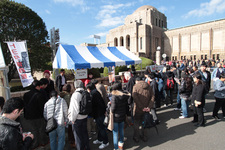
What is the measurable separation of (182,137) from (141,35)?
3424 centimetres

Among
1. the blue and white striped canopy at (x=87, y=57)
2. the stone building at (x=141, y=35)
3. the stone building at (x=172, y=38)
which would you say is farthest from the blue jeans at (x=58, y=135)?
the stone building at (x=141, y=35)

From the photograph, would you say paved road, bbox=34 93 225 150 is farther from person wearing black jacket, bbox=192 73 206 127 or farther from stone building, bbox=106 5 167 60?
stone building, bbox=106 5 167 60

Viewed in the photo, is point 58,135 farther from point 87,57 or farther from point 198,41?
point 198,41

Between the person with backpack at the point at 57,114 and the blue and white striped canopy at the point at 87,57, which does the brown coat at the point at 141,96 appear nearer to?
the person with backpack at the point at 57,114

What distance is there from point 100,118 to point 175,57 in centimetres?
3905

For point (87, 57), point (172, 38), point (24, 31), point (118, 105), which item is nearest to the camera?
point (118, 105)

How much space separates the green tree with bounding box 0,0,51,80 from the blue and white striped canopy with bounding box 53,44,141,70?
30.6ft

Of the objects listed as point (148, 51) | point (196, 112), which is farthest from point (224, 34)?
point (196, 112)

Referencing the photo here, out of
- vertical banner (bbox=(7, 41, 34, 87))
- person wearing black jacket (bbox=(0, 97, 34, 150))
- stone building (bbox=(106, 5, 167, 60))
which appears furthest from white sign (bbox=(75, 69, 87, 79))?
stone building (bbox=(106, 5, 167, 60))

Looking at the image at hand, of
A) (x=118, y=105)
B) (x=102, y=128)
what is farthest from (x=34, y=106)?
(x=118, y=105)

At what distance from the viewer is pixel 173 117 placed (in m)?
5.28

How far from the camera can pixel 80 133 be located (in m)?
3.10

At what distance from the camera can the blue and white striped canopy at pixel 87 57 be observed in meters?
5.87

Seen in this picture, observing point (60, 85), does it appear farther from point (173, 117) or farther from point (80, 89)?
point (173, 117)
